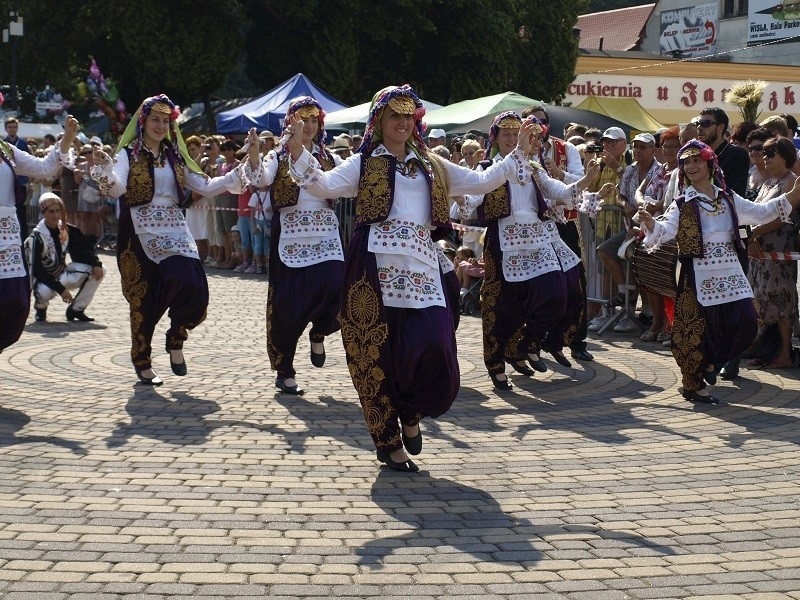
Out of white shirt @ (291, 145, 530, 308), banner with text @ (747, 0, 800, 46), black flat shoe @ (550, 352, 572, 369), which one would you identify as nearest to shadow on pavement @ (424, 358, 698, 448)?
black flat shoe @ (550, 352, 572, 369)

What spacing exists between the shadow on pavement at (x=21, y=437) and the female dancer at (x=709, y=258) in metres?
4.21

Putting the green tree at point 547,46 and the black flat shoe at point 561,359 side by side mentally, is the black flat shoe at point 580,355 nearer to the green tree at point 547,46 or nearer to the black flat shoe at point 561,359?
the black flat shoe at point 561,359

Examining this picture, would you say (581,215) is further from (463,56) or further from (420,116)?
(463,56)

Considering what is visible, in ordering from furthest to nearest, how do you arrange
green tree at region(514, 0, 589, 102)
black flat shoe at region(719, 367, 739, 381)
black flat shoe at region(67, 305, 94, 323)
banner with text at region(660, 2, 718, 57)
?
banner with text at region(660, 2, 718, 57) → green tree at region(514, 0, 589, 102) → black flat shoe at region(67, 305, 94, 323) → black flat shoe at region(719, 367, 739, 381)

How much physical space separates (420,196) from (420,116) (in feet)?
1.54

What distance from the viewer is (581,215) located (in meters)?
13.7

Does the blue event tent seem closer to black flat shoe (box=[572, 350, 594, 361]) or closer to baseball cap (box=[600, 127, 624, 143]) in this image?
baseball cap (box=[600, 127, 624, 143])

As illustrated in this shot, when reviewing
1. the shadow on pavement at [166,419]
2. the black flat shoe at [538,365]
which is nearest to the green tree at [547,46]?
the black flat shoe at [538,365]

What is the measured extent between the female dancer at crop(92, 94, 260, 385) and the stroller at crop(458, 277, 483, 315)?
5189mm

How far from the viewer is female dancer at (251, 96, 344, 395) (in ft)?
30.8

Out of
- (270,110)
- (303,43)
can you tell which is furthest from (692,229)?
(303,43)

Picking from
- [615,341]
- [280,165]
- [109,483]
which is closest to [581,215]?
[615,341]

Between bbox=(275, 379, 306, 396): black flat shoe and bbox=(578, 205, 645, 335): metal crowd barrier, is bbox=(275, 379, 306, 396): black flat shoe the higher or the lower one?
the lower one

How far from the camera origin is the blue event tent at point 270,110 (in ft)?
77.7
